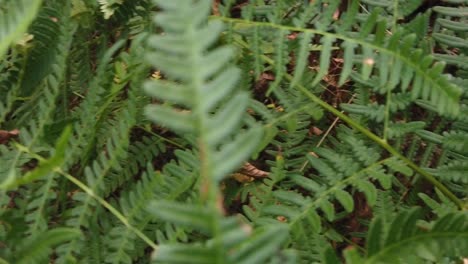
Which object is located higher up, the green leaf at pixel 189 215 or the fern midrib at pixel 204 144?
the fern midrib at pixel 204 144

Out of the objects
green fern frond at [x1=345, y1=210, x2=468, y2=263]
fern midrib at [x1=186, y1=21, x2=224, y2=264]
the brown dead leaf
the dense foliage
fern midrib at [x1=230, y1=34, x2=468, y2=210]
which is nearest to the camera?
fern midrib at [x1=186, y1=21, x2=224, y2=264]

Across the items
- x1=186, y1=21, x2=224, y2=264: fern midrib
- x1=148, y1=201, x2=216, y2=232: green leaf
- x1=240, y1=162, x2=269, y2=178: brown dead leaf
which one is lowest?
x1=240, y1=162, x2=269, y2=178: brown dead leaf

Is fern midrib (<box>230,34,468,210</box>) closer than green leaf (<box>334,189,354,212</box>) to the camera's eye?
No

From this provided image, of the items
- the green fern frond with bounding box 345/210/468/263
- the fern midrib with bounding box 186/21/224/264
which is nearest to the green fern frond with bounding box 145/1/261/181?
the fern midrib with bounding box 186/21/224/264

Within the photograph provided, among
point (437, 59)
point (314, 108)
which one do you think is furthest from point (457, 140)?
point (314, 108)

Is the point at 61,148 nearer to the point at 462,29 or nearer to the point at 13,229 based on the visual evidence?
the point at 13,229

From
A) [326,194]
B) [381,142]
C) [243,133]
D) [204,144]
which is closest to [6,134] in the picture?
[243,133]

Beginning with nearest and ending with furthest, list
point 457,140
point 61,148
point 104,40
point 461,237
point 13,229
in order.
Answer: point 61,148, point 461,237, point 13,229, point 457,140, point 104,40

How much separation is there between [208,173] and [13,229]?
65 centimetres

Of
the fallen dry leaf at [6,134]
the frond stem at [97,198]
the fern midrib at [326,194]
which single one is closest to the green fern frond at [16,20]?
the frond stem at [97,198]

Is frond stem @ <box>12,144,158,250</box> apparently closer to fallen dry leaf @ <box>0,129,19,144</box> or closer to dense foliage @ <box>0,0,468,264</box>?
dense foliage @ <box>0,0,468,264</box>

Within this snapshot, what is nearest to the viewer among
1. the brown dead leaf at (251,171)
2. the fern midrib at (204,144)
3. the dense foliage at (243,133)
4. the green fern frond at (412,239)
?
the fern midrib at (204,144)

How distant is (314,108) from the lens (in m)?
1.35

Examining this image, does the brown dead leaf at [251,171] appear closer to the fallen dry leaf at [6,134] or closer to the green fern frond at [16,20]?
the fallen dry leaf at [6,134]
